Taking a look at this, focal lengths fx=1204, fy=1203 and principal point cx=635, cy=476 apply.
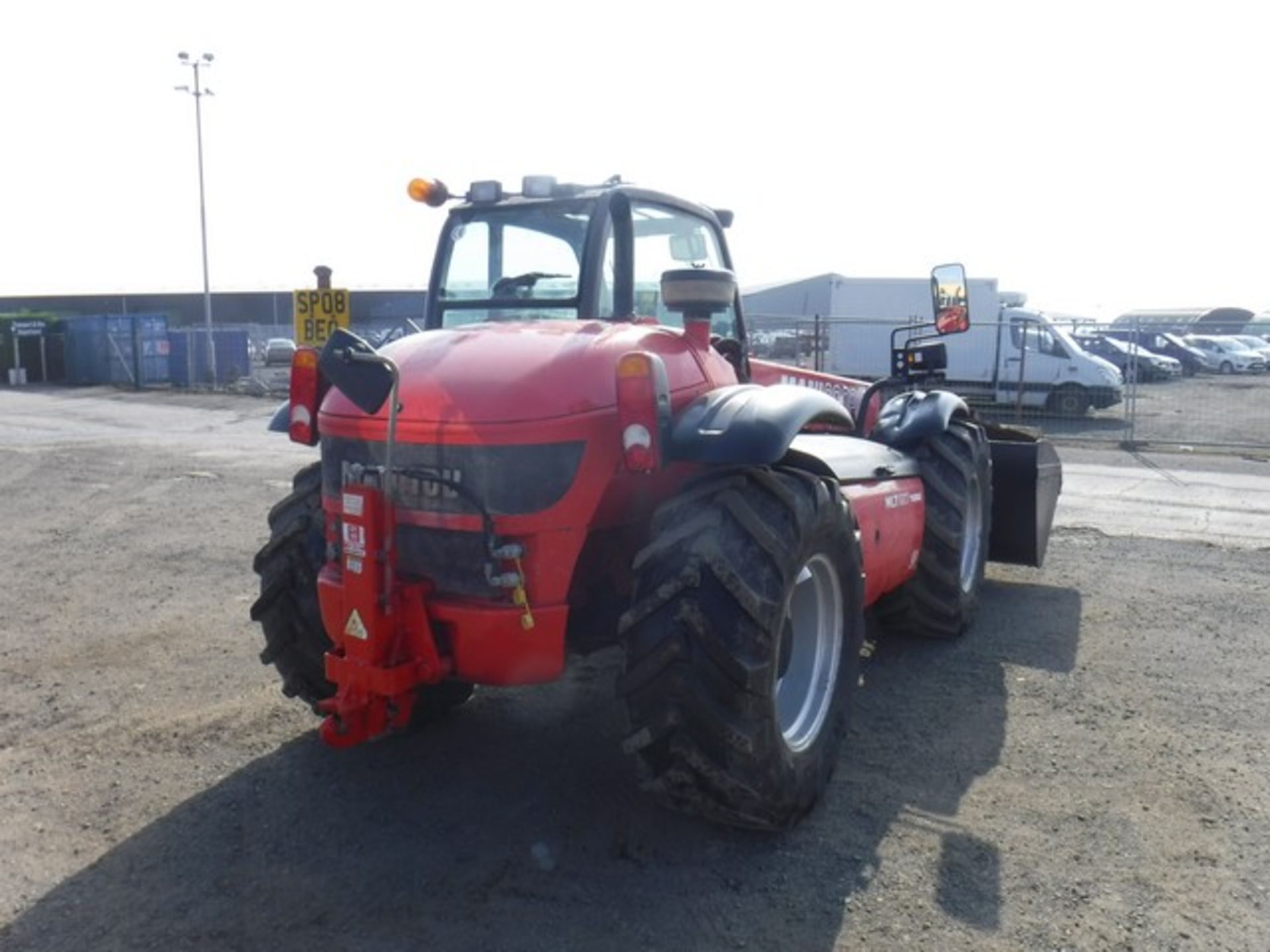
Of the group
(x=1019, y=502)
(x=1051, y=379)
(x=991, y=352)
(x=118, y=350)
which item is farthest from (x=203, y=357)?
(x=1019, y=502)

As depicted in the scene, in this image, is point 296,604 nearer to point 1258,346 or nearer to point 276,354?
point 276,354

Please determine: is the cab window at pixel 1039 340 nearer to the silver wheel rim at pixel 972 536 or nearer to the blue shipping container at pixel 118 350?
the silver wheel rim at pixel 972 536

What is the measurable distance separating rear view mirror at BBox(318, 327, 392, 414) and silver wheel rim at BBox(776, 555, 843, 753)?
65.0 inches

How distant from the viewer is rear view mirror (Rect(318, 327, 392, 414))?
384 cm

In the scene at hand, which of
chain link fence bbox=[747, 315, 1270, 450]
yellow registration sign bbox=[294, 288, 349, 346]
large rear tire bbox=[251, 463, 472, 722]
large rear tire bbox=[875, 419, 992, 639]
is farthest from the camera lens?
chain link fence bbox=[747, 315, 1270, 450]

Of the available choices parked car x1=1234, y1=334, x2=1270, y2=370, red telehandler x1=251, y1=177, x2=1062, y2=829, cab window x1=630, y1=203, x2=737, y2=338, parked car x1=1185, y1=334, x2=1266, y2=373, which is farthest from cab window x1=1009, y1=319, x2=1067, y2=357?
parked car x1=1234, y1=334, x2=1270, y2=370

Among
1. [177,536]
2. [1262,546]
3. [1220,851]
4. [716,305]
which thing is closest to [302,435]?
[716,305]

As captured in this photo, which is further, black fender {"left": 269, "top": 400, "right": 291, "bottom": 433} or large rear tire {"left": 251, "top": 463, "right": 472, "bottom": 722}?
black fender {"left": 269, "top": 400, "right": 291, "bottom": 433}

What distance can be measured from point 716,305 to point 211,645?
3.61 metres

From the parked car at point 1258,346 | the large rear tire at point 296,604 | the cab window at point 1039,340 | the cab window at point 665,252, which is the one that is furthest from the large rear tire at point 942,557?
the parked car at point 1258,346

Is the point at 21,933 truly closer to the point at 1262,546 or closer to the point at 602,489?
the point at 602,489

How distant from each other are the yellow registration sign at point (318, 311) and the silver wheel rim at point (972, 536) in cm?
779

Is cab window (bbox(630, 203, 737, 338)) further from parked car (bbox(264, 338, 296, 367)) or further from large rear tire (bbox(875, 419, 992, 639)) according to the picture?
parked car (bbox(264, 338, 296, 367))

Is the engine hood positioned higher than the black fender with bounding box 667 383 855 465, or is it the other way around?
the engine hood
